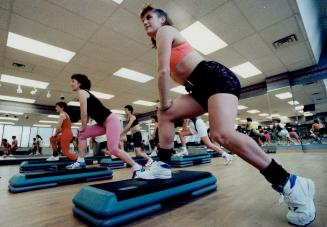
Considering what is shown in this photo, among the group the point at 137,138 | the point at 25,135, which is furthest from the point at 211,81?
the point at 25,135

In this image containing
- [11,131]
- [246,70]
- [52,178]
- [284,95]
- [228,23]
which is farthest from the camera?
[11,131]

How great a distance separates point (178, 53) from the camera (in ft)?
3.98

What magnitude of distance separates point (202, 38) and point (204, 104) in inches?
151

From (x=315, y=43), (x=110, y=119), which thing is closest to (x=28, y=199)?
(x=110, y=119)

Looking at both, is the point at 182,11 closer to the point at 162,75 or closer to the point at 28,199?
the point at 162,75

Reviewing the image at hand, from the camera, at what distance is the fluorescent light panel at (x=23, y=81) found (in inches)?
252

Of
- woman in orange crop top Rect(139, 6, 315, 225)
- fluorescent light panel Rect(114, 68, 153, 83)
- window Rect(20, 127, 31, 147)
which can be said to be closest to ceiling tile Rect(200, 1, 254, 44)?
woman in orange crop top Rect(139, 6, 315, 225)

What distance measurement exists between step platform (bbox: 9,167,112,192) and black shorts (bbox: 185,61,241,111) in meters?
1.97

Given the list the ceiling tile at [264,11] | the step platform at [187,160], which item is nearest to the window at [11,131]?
the step platform at [187,160]

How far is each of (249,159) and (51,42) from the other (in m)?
5.00

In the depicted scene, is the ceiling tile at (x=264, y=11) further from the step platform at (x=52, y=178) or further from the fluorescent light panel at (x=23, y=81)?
the fluorescent light panel at (x=23, y=81)

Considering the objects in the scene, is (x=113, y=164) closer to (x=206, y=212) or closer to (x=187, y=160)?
(x=187, y=160)

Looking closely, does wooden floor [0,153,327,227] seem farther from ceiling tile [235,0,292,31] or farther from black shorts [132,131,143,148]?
ceiling tile [235,0,292,31]

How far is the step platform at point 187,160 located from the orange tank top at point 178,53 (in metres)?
2.85
